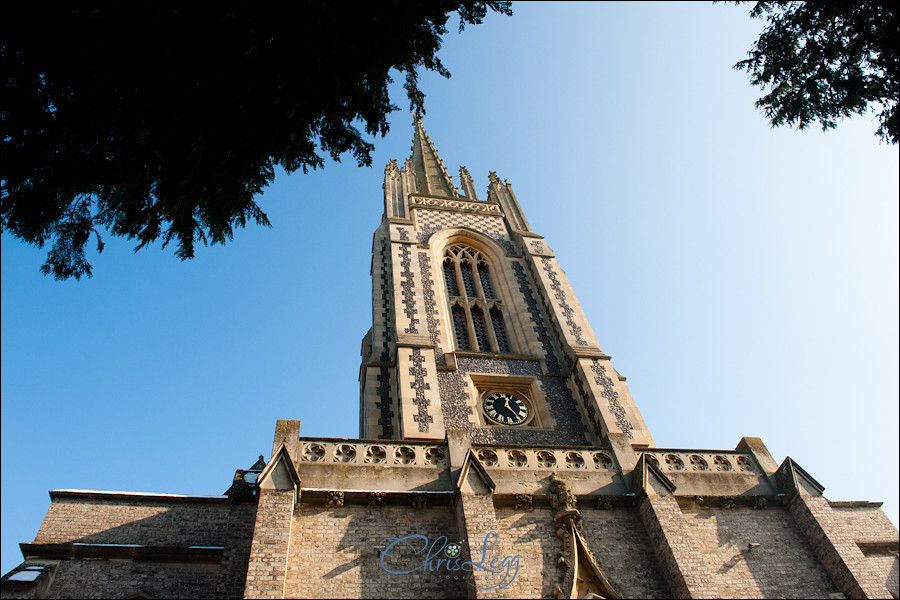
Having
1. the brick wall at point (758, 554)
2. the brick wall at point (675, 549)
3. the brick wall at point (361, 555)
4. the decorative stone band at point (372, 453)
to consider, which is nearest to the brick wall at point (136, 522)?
the brick wall at point (361, 555)

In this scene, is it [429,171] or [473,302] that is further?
[429,171]

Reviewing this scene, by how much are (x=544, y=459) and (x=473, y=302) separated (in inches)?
290

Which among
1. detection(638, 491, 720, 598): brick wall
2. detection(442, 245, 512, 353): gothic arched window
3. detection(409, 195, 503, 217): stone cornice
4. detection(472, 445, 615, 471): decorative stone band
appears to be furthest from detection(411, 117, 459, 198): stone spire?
detection(638, 491, 720, 598): brick wall

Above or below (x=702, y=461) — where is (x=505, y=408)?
above

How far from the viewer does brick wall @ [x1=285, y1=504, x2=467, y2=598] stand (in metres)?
8.73

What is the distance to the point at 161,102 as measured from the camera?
7406mm

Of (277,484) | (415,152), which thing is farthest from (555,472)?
(415,152)

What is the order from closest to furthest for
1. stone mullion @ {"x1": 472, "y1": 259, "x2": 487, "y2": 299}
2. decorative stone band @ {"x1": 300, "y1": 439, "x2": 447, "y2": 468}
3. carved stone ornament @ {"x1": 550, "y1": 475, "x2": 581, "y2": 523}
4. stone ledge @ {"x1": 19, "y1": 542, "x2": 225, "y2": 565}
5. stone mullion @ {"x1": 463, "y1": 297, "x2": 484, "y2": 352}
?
stone ledge @ {"x1": 19, "y1": 542, "x2": 225, "y2": 565}, carved stone ornament @ {"x1": 550, "y1": 475, "x2": 581, "y2": 523}, decorative stone band @ {"x1": 300, "y1": 439, "x2": 447, "y2": 468}, stone mullion @ {"x1": 463, "y1": 297, "x2": 484, "y2": 352}, stone mullion @ {"x1": 472, "y1": 259, "x2": 487, "y2": 299}

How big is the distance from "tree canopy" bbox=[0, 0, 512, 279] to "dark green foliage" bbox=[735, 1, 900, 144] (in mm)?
6212

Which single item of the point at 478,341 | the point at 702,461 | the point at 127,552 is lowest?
the point at 127,552

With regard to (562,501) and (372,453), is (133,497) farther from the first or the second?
(562,501)

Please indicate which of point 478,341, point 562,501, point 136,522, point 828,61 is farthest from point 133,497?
point 828,61

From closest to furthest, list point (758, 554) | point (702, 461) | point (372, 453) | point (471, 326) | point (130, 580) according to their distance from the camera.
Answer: point (130, 580), point (758, 554), point (372, 453), point (702, 461), point (471, 326)

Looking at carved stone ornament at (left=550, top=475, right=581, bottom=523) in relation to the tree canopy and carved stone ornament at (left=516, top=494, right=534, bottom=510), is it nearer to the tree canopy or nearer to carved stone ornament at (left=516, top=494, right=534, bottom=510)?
carved stone ornament at (left=516, top=494, right=534, bottom=510)
